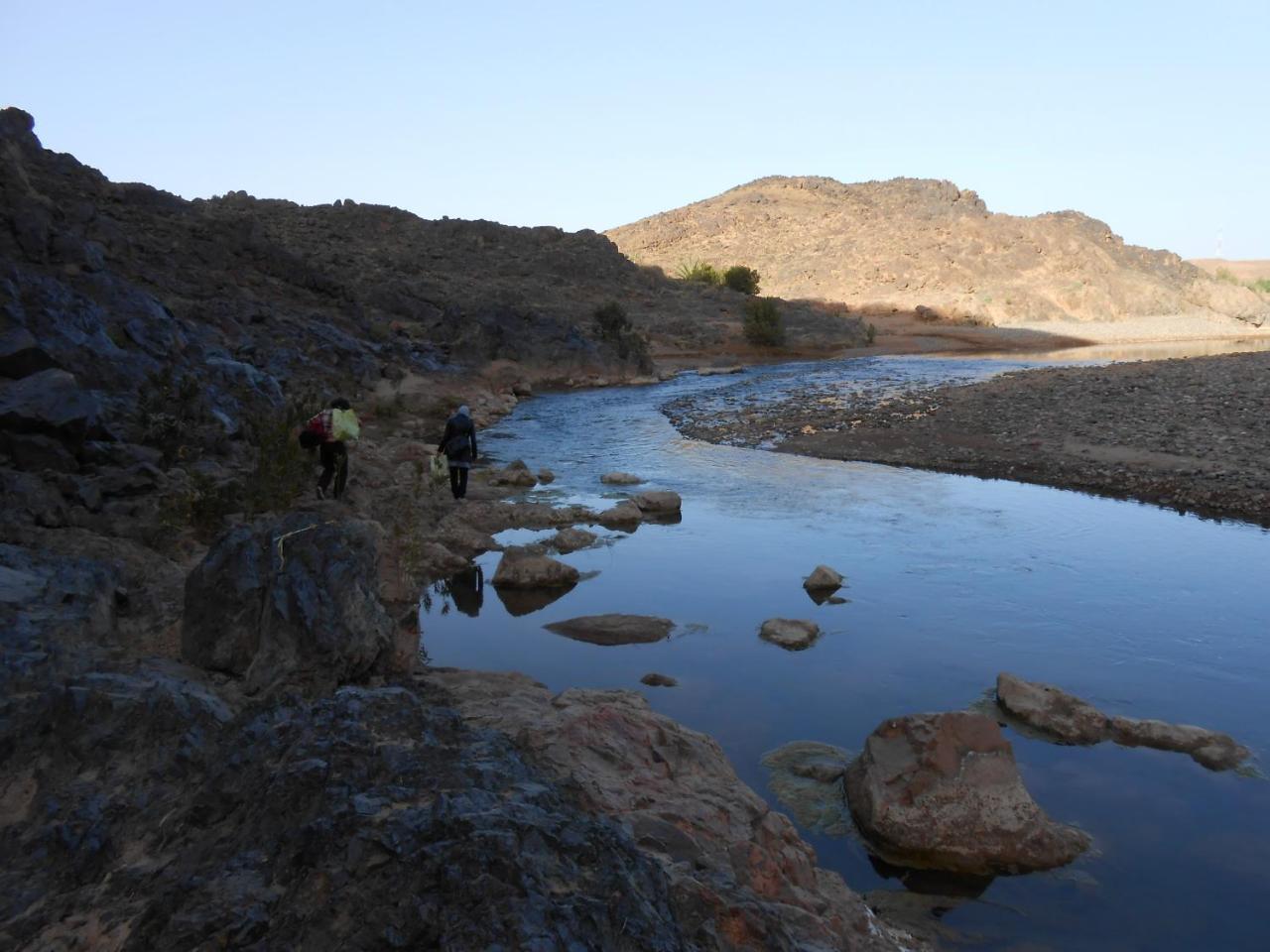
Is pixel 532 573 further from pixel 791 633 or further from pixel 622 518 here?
pixel 622 518

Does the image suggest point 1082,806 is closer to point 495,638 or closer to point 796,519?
point 495,638

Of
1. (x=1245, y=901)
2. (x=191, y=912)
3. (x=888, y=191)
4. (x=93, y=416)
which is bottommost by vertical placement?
(x=1245, y=901)

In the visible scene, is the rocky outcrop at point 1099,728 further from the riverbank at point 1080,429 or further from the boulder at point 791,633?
the riverbank at point 1080,429

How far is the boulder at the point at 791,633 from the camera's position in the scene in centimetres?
913

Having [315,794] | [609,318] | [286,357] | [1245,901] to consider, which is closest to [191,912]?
[315,794]

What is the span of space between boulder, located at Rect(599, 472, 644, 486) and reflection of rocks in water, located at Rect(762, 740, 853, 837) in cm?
1074

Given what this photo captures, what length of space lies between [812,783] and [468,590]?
5.63m

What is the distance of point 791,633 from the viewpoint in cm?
927

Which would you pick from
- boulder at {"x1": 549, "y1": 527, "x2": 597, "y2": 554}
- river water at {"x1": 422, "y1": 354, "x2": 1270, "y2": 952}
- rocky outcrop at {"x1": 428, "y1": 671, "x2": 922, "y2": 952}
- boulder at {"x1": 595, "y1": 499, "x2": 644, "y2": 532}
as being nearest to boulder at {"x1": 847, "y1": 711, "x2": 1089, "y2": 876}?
river water at {"x1": 422, "y1": 354, "x2": 1270, "y2": 952}

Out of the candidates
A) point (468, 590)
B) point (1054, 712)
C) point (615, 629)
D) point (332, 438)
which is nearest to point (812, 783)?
point (1054, 712)

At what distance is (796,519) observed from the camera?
14570mm

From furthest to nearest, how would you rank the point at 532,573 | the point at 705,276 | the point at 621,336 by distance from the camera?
1. the point at 705,276
2. the point at 621,336
3. the point at 532,573

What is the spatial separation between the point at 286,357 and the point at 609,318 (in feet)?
71.4

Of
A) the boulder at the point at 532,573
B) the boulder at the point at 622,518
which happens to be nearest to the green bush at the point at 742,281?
the boulder at the point at 622,518
